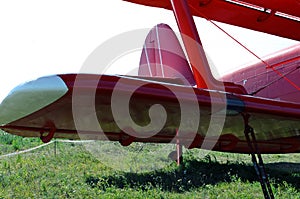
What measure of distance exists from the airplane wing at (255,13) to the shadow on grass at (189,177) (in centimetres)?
243

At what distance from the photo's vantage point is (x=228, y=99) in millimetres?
2516

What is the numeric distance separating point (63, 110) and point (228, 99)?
1.10 meters

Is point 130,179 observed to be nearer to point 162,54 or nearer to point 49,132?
point 162,54

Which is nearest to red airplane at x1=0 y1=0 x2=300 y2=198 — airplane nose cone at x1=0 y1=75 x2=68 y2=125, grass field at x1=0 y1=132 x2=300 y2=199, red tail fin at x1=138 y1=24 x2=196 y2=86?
airplane nose cone at x1=0 y1=75 x2=68 y2=125

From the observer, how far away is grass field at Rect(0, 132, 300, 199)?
17.3ft

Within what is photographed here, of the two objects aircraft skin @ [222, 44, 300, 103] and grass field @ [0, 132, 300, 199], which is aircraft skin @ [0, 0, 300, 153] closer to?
aircraft skin @ [222, 44, 300, 103]

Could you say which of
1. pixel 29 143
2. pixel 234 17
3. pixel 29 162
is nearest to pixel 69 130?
pixel 234 17

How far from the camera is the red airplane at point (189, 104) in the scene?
82.0 inches

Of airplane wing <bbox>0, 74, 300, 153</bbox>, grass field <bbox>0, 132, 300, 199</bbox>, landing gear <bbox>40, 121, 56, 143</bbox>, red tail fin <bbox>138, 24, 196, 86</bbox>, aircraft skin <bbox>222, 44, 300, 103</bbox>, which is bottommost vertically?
grass field <bbox>0, 132, 300, 199</bbox>

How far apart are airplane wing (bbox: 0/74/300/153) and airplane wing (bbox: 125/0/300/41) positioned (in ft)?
5.13

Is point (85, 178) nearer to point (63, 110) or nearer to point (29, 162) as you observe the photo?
point (29, 162)

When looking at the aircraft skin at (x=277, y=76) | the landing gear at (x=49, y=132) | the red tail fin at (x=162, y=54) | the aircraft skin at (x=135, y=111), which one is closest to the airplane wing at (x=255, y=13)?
the aircraft skin at (x=277, y=76)

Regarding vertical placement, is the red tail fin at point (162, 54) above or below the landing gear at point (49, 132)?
above

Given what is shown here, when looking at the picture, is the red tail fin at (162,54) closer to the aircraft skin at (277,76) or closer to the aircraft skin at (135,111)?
the aircraft skin at (277,76)
